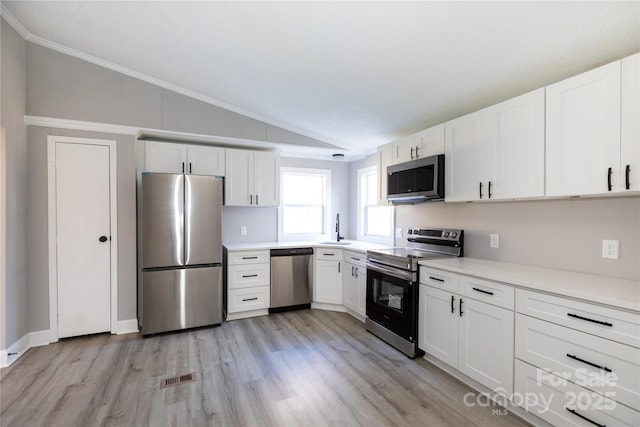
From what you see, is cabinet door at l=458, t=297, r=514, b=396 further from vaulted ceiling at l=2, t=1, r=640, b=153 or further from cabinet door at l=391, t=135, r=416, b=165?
vaulted ceiling at l=2, t=1, r=640, b=153

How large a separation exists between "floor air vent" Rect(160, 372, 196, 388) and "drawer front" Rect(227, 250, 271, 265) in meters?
1.43

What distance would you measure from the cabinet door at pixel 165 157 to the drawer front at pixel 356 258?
7.70ft

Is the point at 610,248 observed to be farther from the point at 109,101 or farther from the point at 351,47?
the point at 109,101

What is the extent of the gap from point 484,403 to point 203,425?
192 centimetres

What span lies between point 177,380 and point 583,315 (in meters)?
2.81

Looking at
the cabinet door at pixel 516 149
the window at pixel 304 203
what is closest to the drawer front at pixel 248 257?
the window at pixel 304 203

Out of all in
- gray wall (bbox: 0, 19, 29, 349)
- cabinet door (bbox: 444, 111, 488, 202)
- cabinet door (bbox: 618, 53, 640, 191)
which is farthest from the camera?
gray wall (bbox: 0, 19, 29, 349)

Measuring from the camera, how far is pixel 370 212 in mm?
4645

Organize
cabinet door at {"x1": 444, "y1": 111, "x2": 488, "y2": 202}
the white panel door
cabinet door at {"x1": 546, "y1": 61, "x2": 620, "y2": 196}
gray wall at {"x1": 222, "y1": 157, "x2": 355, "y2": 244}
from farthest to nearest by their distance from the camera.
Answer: gray wall at {"x1": 222, "y1": 157, "x2": 355, "y2": 244} < the white panel door < cabinet door at {"x1": 444, "y1": 111, "x2": 488, "y2": 202} < cabinet door at {"x1": 546, "y1": 61, "x2": 620, "y2": 196}

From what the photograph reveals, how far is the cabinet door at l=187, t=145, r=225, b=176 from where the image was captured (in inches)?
145

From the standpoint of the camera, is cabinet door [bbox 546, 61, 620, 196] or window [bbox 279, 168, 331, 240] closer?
cabinet door [bbox 546, 61, 620, 196]

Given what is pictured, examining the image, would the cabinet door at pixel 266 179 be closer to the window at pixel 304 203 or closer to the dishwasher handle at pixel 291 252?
the window at pixel 304 203

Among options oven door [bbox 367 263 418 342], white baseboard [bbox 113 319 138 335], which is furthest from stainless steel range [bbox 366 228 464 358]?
white baseboard [bbox 113 319 138 335]

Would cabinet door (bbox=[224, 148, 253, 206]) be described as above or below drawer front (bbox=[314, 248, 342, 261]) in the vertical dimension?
above
